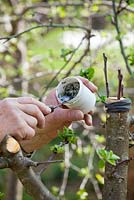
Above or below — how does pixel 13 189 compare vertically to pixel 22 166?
below

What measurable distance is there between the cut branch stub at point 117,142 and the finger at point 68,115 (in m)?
0.09

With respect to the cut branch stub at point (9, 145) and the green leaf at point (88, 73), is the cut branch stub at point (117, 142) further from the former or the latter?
the cut branch stub at point (9, 145)

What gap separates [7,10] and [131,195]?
2.22 metres

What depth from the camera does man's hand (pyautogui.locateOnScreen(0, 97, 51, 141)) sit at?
1172 mm

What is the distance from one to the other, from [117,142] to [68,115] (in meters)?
0.18

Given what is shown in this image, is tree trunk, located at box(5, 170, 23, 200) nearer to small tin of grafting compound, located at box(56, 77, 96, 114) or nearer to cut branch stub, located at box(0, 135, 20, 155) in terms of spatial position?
small tin of grafting compound, located at box(56, 77, 96, 114)

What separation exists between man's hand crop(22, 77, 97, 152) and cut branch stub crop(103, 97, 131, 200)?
0.30ft

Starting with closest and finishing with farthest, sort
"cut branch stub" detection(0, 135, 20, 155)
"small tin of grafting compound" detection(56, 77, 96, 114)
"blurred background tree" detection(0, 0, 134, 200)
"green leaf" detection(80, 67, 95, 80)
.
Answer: "cut branch stub" detection(0, 135, 20, 155)
"small tin of grafting compound" detection(56, 77, 96, 114)
"green leaf" detection(80, 67, 95, 80)
"blurred background tree" detection(0, 0, 134, 200)

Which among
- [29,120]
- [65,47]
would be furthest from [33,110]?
[65,47]

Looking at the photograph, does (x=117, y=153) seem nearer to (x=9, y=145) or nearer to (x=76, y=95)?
(x=76, y=95)

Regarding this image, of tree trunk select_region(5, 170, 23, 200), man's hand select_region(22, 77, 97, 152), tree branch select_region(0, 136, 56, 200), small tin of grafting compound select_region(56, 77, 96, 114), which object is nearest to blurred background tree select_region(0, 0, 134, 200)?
tree trunk select_region(5, 170, 23, 200)

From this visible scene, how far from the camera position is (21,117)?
3.89ft

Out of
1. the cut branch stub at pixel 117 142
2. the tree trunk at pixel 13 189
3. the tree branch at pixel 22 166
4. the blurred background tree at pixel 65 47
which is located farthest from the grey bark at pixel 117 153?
the tree trunk at pixel 13 189

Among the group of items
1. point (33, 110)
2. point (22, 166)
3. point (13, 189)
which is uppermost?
point (33, 110)
